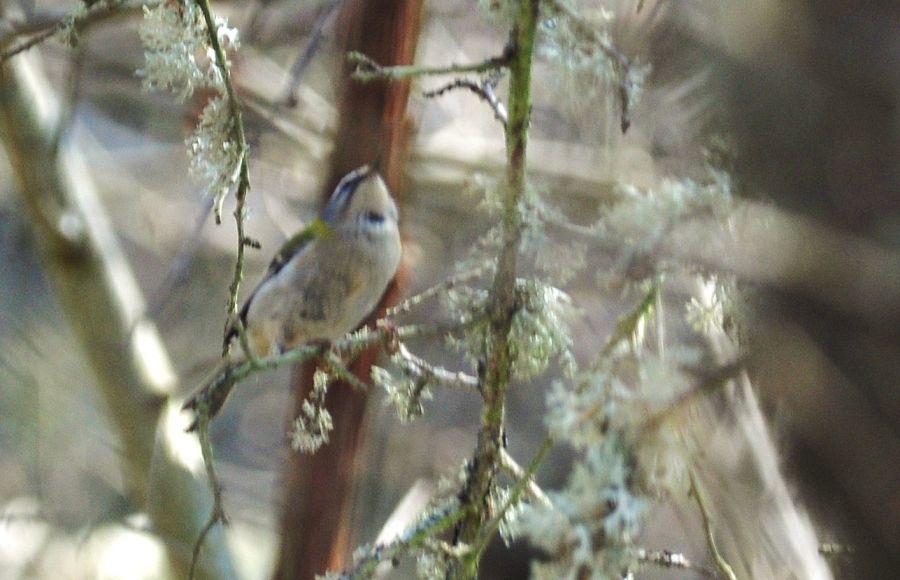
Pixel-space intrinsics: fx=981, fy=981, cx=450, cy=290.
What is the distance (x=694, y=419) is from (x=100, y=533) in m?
1.63

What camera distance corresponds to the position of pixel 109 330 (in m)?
1.61

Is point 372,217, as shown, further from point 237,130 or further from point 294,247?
point 237,130

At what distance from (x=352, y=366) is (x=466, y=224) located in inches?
17.9

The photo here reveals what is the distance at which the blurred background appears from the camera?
39 cm

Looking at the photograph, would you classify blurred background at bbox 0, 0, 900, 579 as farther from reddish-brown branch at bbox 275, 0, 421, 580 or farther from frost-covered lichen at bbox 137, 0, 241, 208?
frost-covered lichen at bbox 137, 0, 241, 208

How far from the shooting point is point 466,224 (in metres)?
1.60

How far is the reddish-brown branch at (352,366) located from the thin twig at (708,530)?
66 centimetres

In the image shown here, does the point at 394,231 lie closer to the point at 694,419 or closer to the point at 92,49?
the point at 694,419

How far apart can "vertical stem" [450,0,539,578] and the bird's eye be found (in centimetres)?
46

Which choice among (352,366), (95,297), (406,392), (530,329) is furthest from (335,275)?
(95,297)

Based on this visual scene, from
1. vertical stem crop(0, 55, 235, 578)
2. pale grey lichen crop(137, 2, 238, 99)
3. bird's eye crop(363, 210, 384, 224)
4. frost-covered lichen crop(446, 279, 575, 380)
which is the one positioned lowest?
vertical stem crop(0, 55, 235, 578)

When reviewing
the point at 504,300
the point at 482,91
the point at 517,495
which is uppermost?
the point at 482,91

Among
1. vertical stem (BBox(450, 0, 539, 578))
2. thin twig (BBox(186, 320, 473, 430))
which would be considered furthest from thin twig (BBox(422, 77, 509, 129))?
thin twig (BBox(186, 320, 473, 430))

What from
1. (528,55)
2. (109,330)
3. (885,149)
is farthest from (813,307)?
(109,330)
